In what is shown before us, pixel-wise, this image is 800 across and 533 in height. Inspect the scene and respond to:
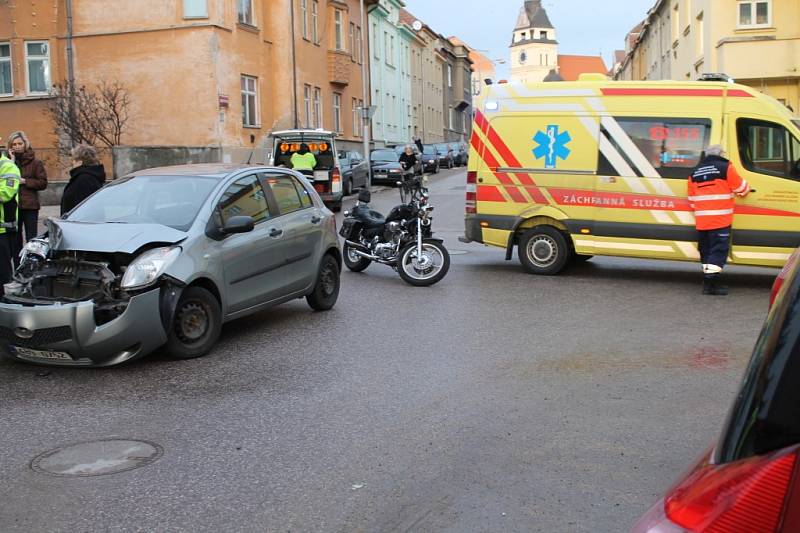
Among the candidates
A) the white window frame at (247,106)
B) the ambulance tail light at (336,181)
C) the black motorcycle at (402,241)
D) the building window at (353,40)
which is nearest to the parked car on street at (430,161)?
the building window at (353,40)

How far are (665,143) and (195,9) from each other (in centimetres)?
2078

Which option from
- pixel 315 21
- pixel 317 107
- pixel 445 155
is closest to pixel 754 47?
pixel 317 107

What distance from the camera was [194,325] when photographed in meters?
7.45

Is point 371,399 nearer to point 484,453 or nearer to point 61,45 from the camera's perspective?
point 484,453

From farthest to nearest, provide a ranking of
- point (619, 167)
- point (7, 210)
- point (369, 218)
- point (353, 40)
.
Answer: point (353, 40)
point (369, 218)
point (619, 167)
point (7, 210)

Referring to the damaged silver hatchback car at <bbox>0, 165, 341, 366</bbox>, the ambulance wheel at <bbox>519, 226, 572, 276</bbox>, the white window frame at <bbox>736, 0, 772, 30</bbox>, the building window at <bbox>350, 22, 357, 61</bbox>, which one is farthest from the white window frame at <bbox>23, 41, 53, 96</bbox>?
the damaged silver hatchback car at <bbox>0, 165, 341, 366</bbox>

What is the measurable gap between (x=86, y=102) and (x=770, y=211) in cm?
2147

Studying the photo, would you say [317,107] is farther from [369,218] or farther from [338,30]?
[369,218]

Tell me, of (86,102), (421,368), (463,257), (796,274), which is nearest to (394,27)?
(86,102)

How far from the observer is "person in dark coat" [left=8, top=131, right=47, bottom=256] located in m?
10.2

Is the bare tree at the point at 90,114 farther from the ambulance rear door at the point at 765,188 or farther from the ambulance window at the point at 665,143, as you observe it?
the ambulance rear door at the point at 765,188

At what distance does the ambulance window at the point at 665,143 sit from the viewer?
11625 millimetres

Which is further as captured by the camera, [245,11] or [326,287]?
[245,11]

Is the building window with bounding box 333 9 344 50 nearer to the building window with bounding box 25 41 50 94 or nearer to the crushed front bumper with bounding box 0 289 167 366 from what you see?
the building window with bounding box 25 41 50 94
